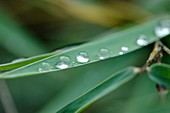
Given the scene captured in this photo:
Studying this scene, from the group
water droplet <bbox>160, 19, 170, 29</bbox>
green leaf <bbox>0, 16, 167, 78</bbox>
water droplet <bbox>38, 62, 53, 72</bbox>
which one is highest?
water droplet <bbox>160, 19, 170, 29</bbox>

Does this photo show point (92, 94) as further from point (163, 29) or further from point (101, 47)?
point (163, 29)

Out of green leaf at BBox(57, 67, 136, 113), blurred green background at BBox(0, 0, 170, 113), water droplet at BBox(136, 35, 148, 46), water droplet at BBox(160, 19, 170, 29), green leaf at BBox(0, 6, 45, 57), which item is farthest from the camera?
green leaf at BBox(0, 6, 45, 57)

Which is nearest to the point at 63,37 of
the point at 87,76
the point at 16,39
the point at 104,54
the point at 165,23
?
the point at 16,39

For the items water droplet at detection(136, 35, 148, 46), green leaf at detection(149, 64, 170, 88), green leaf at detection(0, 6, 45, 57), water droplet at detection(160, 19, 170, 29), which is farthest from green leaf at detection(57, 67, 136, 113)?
green leaf at detection(0, 6, 45, 57)

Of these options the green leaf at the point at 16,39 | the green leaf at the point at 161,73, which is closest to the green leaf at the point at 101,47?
the green leaf at the point at 161,73

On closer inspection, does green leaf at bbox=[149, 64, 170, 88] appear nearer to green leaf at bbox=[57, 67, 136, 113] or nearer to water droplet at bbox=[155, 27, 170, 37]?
green leaf at bbox=[57, 67, 136, 113]

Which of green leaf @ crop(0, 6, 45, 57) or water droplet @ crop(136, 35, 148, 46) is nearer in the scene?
water droplet @ crop(136, 35, 148, 46)
